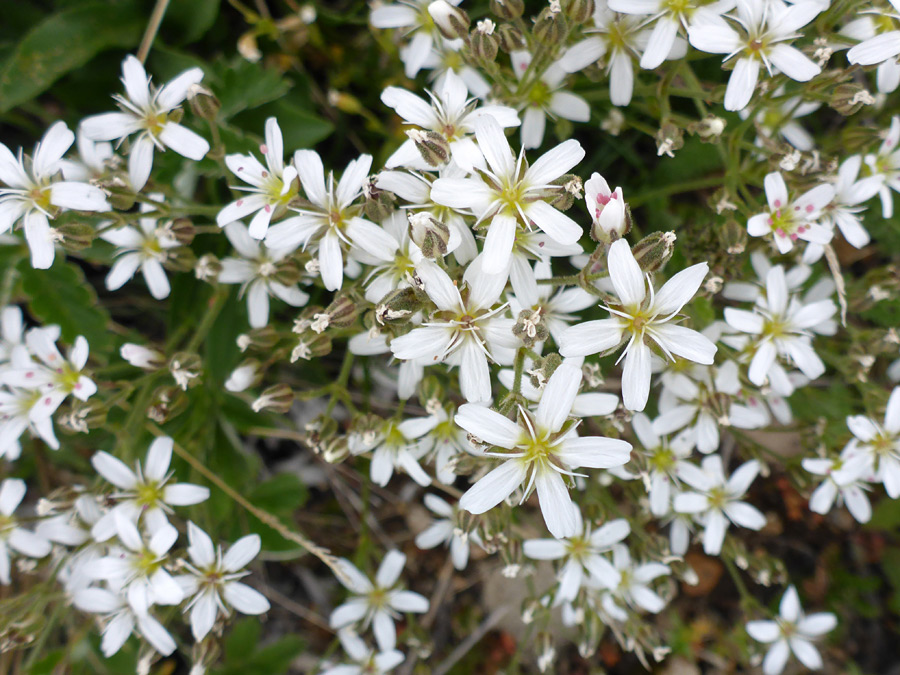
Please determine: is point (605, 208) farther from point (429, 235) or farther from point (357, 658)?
point (357, 658)

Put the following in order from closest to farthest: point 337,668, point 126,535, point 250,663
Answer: point 126,535 < point 337,668 < point 250,663

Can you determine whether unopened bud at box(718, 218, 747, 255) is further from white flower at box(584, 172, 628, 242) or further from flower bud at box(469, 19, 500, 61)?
flower bud at box(469, 19, 500, 61)

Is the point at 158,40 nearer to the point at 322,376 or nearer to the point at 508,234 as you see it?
the point at 322,376

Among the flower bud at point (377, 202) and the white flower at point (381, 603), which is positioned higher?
the flower bud at point (377, 202)

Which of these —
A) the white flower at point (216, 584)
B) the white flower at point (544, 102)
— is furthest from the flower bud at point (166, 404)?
the white flower at point (544, 102)

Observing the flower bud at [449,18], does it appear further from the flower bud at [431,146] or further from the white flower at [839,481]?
the white flower at [839,481]

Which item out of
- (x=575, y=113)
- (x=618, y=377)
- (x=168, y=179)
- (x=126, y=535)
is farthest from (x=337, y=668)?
(x=575, y=113)
